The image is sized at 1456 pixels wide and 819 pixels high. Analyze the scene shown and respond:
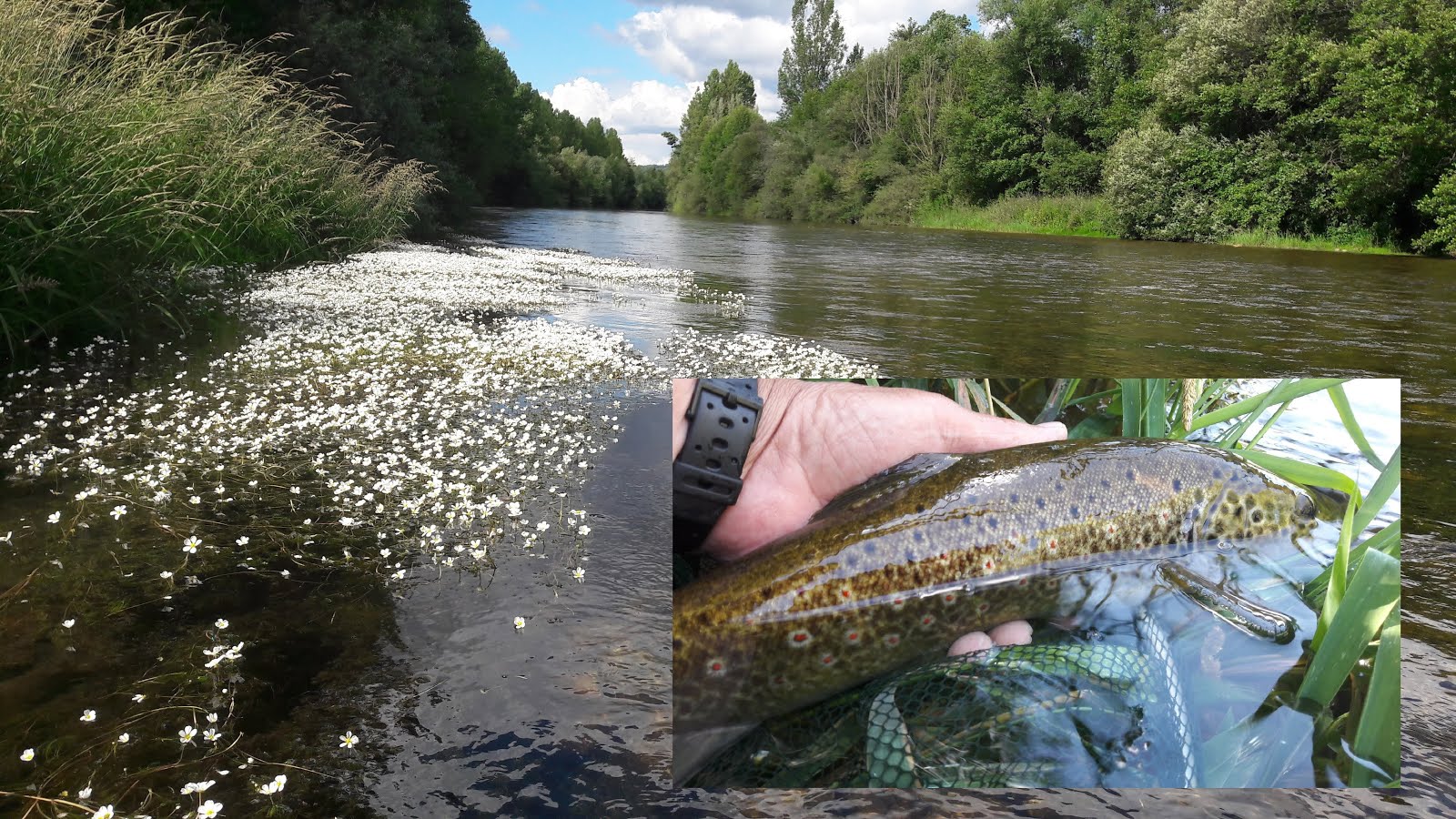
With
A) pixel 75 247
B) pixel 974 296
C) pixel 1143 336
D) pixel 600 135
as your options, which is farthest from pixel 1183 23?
pixel 600 135

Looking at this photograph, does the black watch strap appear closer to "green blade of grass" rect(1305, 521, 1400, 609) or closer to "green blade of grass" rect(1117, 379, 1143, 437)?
"green blade of grass" rect(1117, 379, 1143, 437)

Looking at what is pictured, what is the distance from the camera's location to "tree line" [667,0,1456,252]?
33312 millimetres

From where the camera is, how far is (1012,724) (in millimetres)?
2068

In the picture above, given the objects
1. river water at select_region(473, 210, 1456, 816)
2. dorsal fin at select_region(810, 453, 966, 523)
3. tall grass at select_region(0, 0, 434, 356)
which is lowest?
river water at select_region(473, 210, 1456, 816)

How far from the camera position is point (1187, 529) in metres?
2.09

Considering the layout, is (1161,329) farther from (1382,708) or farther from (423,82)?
(423,82)

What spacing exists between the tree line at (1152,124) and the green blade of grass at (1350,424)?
119 ft

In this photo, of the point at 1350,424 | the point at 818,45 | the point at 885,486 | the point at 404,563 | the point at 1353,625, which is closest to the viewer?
the point at 1353,625

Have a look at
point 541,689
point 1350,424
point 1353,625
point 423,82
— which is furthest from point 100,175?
point 423,82

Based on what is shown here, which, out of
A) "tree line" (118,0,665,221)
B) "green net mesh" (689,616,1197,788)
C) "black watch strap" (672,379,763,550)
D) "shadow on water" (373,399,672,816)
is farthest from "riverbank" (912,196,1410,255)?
"black watch strap" (672,379,763,550)

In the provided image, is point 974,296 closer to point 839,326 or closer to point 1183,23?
point 839,326

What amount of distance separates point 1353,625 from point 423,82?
142 ft

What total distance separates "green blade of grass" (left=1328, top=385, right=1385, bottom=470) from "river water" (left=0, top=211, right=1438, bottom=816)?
0.04m

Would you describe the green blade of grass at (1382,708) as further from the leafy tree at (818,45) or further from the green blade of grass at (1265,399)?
the leafy tree at (818,45)
